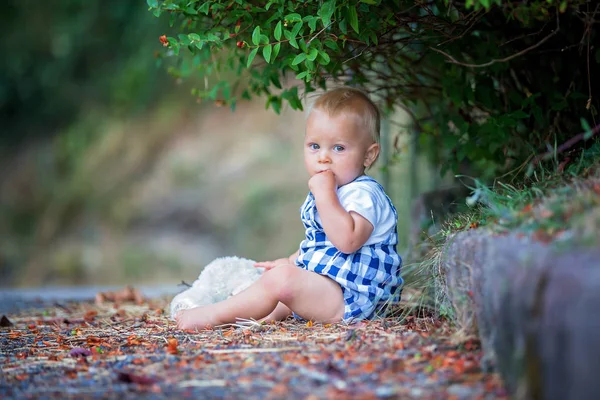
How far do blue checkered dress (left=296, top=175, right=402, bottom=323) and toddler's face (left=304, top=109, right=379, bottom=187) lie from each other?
0.22 feet

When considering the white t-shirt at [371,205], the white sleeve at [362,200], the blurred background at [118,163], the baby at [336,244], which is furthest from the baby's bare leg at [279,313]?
the blurred background at [118,163]

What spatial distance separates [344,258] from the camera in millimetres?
2615

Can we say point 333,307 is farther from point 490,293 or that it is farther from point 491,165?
point 491,165

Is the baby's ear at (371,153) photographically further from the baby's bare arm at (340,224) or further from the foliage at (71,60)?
the foliage at (71,60)

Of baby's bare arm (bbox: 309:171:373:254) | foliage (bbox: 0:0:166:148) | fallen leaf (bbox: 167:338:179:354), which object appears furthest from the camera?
foliage (bbox: 0:0:166:148)

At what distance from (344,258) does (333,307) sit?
185mm

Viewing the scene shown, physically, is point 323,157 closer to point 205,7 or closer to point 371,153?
point 371,153

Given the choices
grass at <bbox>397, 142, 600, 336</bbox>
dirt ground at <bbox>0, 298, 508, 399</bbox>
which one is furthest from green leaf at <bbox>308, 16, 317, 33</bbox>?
dirt ground at <bbox>0, 298, 508, 399</bbox>

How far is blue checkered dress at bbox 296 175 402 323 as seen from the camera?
2.59 meters

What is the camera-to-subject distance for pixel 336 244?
253 cm

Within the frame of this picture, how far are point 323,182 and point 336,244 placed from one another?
0.82 ft

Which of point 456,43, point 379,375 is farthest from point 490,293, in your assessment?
point 456,43

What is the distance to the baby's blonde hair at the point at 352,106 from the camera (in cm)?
275

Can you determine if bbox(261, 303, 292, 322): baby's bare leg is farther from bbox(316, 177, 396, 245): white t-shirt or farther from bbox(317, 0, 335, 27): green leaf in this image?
bbox(317, 0, 335, 27): green leaf
